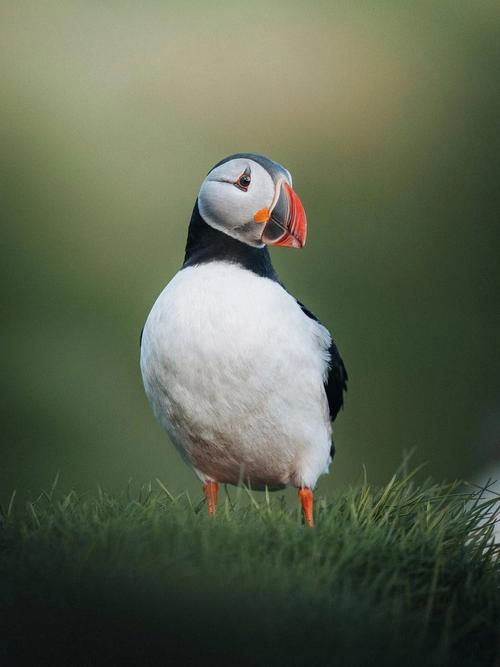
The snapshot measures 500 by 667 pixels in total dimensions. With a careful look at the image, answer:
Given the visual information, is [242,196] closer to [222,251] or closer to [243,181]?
[243,181]

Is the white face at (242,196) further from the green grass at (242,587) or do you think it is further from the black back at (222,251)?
the green grass at (242,587)

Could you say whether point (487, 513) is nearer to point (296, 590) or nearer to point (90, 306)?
point (296, 590)

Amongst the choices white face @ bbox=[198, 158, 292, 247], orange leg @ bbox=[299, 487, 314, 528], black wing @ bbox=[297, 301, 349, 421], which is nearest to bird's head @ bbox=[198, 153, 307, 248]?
white face @ bbox=[198, 158, 292, 247]

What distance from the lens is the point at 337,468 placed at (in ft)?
28.3

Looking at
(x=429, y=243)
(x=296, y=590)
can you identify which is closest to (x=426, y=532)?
(x=296, y=590)

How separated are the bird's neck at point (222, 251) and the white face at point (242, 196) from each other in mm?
35

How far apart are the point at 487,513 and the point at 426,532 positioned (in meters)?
0.36

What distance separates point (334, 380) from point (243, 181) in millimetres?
840

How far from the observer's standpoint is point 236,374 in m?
3.41

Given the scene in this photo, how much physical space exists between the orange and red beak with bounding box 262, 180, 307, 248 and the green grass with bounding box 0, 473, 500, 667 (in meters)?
0.90

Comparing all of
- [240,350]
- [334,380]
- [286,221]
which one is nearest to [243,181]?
[286,221]

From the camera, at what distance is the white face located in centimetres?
355

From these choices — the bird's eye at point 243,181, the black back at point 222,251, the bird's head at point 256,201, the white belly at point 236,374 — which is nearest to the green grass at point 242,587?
the white belly at point 236,374

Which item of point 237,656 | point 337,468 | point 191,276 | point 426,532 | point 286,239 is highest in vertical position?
point 286,239
